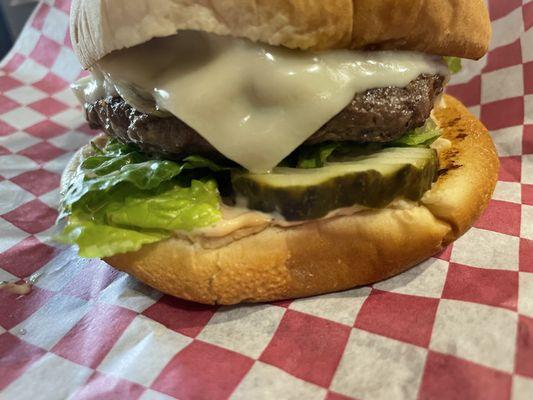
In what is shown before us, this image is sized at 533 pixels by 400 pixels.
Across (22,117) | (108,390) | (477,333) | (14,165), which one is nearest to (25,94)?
(22,117)

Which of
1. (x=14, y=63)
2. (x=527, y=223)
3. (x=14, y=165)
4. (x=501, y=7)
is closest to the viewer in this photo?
(x=527, y=223)

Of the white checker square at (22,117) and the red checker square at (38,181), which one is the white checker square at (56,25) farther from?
the red checker square at (38,181)

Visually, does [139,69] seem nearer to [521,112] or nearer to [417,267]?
[417,267]

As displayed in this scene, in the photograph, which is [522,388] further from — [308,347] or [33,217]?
[33,217]

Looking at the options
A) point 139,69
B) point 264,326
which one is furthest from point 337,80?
point 264,326

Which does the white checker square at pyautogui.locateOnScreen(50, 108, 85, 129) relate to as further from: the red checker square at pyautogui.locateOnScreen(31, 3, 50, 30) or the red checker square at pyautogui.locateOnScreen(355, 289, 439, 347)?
the red checker square at pyautogui.locateOnScreen(355, 289, 439, 347)

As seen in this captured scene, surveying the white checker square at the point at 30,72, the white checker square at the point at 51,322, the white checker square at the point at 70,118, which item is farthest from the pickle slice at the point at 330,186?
the white checker square at the point at 30,72
